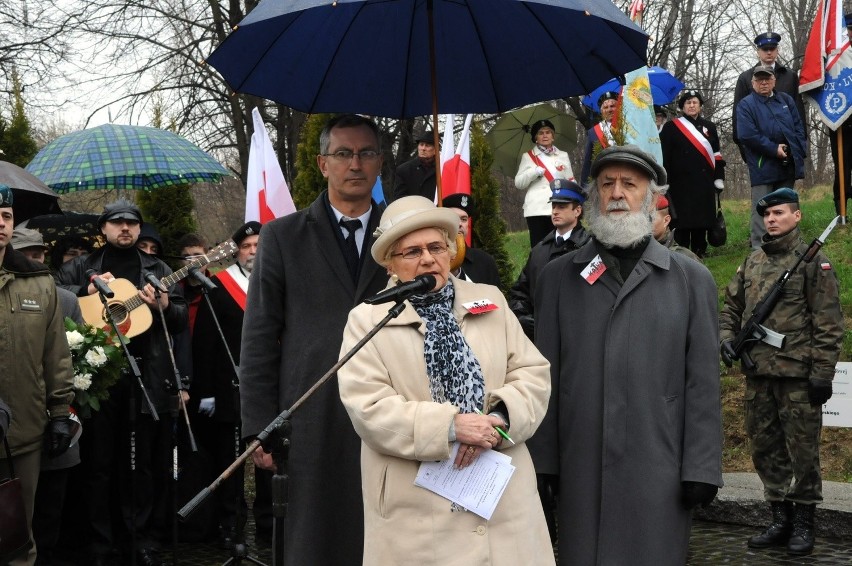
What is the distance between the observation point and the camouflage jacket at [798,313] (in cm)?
734

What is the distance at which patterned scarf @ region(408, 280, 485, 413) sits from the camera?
3906mm

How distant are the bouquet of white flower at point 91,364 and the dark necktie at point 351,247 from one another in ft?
9.63

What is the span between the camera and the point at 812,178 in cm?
2991

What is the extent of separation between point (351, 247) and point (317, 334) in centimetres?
43

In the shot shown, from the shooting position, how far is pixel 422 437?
12.2ft

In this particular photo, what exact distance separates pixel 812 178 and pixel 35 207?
1006 inches

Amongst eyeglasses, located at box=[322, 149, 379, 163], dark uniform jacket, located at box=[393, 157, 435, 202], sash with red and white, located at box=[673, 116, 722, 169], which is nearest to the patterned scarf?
eyeglasses, located at box=[322, 149, 379, 163]

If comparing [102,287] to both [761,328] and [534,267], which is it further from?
[761,328]

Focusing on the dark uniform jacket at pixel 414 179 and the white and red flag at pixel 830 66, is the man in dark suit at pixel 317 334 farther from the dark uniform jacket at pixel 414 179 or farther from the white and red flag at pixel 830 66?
the white and red flag at pixel 830 66

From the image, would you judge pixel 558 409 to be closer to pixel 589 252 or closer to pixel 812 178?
pixel 589 252

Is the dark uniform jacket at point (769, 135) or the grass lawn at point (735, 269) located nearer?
the grass lawn at point (735, 269)

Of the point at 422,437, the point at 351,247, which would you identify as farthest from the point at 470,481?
the point at 351,247

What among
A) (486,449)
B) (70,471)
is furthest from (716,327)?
(70,471)

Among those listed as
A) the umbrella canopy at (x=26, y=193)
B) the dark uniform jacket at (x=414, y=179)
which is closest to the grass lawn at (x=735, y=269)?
the dark uniform jacket at (x=414, y=179)
